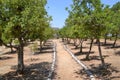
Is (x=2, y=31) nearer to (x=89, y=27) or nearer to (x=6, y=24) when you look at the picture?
(x=6, y=24)

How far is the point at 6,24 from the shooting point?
2119cm

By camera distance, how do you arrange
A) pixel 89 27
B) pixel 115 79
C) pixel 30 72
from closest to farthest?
pixel 115 79 < pixel 89 27 < pixel 30 72

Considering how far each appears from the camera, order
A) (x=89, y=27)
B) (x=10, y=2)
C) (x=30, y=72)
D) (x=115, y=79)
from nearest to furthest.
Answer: (x=115, y=79)
(x=10, y=2)
(x=89, y=27)
(x=30, y=72)

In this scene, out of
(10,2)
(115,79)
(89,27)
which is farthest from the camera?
(89,27)

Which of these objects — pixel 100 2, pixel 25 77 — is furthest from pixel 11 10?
pixel 100 2

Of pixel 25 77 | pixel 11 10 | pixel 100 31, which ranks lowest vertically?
pixel 25 77

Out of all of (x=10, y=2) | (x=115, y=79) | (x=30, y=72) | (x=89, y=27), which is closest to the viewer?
(x=115, y=79)

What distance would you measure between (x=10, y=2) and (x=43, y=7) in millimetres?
3360

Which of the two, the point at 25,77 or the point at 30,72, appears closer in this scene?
the point at 25,77

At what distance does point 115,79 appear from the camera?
1945cm

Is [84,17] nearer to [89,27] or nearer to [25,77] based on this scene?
[89,27]

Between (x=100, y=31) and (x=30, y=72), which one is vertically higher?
(x=100, y=31)

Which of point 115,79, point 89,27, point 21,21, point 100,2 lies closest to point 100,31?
point 89,27

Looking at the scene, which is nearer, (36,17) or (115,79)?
(115,79)
